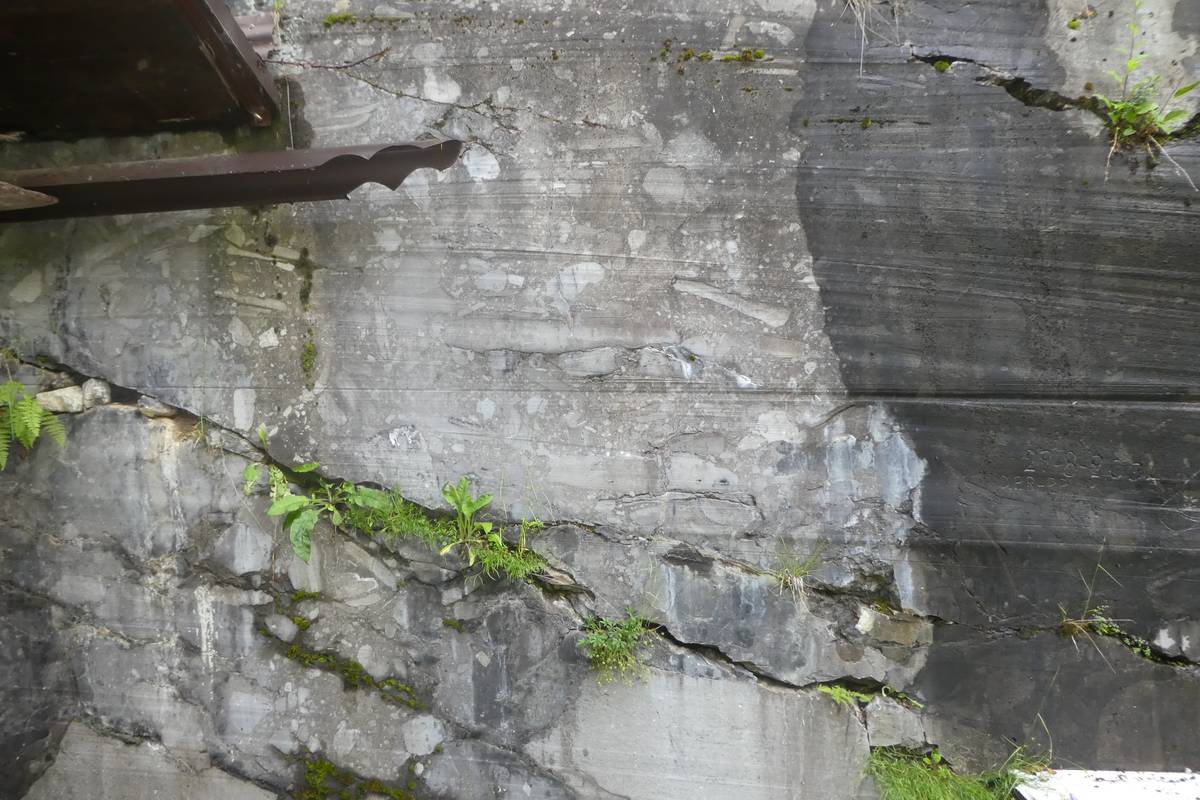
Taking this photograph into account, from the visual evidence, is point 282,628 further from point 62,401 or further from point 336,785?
point 62,401

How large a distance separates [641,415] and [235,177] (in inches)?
76.9

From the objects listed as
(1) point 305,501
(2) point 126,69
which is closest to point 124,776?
(1) point 305,501

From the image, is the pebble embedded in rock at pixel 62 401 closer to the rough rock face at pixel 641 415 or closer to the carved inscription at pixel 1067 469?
the rough rock face at pixel 641 415

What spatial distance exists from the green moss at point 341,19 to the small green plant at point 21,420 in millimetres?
2168

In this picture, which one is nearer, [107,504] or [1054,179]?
[1054,179]

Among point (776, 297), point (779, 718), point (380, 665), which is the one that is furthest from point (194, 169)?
point (779, 718)

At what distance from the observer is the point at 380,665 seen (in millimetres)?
2908

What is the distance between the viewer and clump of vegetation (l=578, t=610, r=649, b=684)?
2795 mm

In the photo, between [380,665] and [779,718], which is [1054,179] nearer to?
[779,718]

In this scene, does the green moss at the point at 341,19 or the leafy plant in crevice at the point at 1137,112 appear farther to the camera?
the green moss at the point at 341,19

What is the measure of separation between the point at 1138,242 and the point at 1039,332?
20.8 inches

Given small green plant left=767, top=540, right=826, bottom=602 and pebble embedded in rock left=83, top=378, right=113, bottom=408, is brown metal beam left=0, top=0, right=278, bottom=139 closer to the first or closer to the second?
pebble embedded in rock left=83, top=378, right=113, bottom=408

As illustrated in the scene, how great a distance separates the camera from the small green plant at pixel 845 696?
2760 millimetres

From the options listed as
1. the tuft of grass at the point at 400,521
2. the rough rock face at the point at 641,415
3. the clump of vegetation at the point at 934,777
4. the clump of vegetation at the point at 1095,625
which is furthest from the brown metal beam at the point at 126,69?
the clump of vegetation at the point at 1095,625
